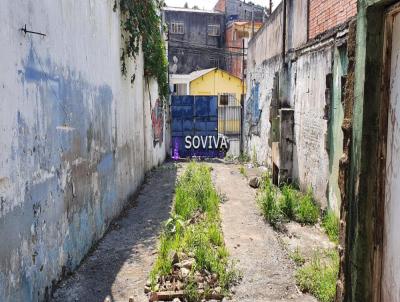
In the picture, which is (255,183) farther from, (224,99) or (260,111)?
(224,99)

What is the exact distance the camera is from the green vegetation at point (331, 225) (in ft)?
18.4

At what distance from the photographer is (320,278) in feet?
13.5

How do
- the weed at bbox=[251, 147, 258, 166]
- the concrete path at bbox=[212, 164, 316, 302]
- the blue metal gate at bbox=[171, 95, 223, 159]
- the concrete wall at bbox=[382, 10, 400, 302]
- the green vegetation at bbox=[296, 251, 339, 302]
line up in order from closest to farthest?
the concrete wall at bbox=[382, 10, 400, 302] → the green vegetation at bbox=[296, 251, 339, 302] → the concrete path at bbox=[212, 164, 316, 302] → the weed at bbox=[251, 147, 258, 166] → the blue metal gate at bbox=[171, 95, 223, 159]

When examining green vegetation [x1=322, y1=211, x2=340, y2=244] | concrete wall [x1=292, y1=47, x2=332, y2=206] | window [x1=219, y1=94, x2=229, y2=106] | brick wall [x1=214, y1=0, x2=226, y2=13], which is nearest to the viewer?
green vegetation [x1=322, y1=211, x2=340, y2=244]

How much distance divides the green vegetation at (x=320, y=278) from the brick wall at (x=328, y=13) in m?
3.35

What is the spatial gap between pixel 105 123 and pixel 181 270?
9.27 ft

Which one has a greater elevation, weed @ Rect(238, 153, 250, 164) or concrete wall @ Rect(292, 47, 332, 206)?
concrete wall @ Rect(292, 47, 332, 206)

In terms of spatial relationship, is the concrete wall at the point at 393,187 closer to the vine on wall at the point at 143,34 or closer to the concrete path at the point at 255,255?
the concrete path at the point at 255,255

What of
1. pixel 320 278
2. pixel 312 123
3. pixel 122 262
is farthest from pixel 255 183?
pixel 320 278

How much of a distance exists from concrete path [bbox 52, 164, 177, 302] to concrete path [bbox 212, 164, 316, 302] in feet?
3.41

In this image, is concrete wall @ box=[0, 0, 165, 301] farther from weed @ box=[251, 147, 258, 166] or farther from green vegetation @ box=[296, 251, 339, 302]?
weed @ box=[251, 147, 258, 166]

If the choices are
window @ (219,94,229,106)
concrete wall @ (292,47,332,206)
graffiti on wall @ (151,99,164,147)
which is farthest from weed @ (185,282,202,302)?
window @ (219,94,229,106)

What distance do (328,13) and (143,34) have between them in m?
4.21

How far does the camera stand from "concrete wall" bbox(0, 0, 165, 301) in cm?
316
